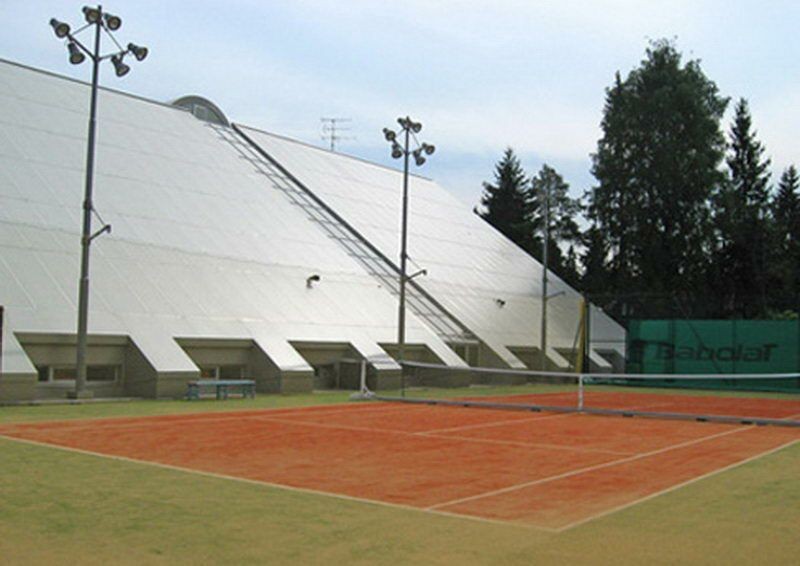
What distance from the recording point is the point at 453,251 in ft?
140

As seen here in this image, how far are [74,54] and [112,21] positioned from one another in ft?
4.24

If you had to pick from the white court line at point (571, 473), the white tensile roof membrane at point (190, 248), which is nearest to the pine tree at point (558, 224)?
the white tensile roof membrane at point (190, 248)

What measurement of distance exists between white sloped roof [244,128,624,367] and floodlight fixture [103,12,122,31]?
57.9ft

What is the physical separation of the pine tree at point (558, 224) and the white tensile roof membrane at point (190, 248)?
22.5 metres

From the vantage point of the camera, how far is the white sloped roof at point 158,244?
76.2 feet

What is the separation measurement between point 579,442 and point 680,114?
1653 inches

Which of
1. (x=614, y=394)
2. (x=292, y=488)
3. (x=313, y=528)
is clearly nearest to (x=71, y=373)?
(x=292, y=488)

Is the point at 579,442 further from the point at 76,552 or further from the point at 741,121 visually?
the point at 741,121

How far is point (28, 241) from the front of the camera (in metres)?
23.5

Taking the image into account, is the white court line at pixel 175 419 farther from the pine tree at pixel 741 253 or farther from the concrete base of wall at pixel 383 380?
the pine tree at pixel 741 253

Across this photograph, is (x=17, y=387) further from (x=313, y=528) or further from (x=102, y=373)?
(x=313, y=528)

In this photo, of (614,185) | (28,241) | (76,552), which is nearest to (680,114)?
(614,185)

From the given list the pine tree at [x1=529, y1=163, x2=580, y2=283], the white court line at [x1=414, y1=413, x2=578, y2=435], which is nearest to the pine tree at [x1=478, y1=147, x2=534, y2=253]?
the pine tree at [x1=529, y1=163, x2=580, y2=283]

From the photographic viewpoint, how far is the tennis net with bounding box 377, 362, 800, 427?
22.2 meters
